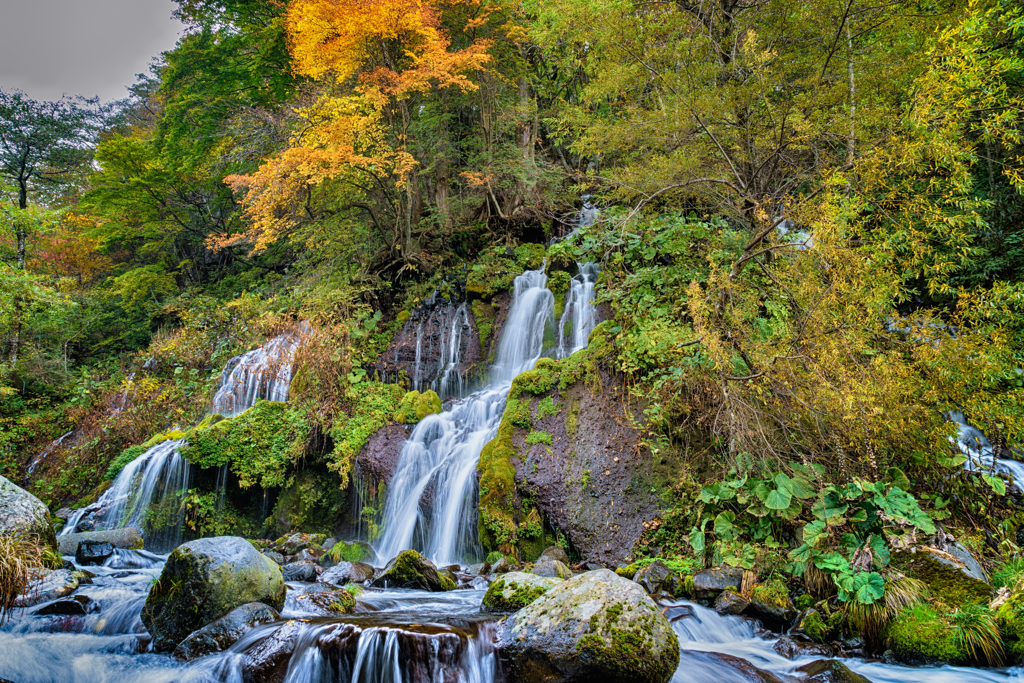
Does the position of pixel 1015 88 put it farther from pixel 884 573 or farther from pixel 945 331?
pixel 884 573

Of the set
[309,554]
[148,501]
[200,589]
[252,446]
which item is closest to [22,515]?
[200,589]

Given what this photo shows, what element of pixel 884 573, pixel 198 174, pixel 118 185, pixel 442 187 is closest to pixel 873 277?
pixel 884 573

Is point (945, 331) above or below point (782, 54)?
below

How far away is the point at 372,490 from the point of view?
874 centimetres

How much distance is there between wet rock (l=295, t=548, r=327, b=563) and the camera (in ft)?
24.7

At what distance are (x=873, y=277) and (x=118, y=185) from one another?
1997cm

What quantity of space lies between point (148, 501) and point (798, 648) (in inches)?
394

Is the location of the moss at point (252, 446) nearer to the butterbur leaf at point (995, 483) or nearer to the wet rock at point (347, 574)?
the wet rock at point (347, 574)

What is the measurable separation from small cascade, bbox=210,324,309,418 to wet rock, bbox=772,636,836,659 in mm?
9845

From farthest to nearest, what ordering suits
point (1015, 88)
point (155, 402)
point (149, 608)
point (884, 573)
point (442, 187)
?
point (442, 187) < point (155, 402) < point (1015, 88) < point (149, 608) < point (884, 573)

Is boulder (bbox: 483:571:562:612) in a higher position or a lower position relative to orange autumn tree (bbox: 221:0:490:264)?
lower

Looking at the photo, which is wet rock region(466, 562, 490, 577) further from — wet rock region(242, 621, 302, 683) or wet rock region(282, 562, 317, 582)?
wet rock region(242, 621, 302, 683)

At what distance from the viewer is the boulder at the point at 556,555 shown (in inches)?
243

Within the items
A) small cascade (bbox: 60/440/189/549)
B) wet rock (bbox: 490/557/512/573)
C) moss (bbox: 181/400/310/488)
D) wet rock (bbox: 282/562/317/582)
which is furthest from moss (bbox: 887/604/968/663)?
small cascade (bbox: 60/440/189/549)
